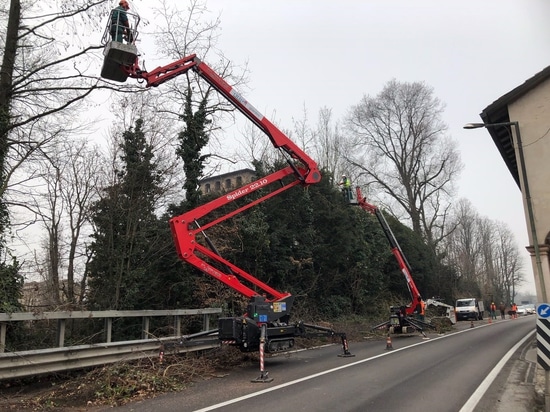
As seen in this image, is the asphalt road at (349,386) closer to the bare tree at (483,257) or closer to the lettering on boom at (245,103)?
the lettering on boom at (245,103)

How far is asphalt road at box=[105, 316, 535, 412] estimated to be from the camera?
25.3 feet

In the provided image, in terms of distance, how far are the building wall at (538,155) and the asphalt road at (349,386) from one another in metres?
4.40

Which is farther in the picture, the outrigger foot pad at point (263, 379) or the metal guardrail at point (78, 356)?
the outrigger foot pad at point (263, 379)

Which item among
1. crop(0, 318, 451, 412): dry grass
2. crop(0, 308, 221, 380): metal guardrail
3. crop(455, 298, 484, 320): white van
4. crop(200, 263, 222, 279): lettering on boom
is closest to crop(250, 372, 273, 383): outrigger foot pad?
crop(0, 318, 451, 412): dry grass

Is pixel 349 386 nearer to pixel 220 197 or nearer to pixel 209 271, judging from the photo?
pixel 209 271

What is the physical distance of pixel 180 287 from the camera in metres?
18.0

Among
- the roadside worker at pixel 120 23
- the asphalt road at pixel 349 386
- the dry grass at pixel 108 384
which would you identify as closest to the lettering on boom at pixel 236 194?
the dry grass at pixel 108 384

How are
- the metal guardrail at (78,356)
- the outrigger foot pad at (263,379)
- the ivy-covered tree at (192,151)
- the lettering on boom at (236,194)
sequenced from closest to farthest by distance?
1. the metal guardrail at (78,356)
2. the outrigger foot pad at (263,379)
3. the lettering on boom at (236,194)
4. the ivy-covered tree at (192,151)

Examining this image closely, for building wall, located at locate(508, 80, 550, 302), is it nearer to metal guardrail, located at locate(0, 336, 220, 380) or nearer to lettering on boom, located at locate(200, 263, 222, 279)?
lettering on boom, located at locate(200, 263, 222, 279)

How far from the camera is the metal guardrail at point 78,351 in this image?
7910 mm

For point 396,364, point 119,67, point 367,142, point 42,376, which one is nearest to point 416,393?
point 396,364

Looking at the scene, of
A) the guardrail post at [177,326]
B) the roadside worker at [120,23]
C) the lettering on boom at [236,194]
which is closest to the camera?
the roadside worker at [120,23]

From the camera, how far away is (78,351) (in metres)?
9.05

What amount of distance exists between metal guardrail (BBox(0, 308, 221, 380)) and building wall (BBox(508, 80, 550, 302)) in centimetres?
1203
